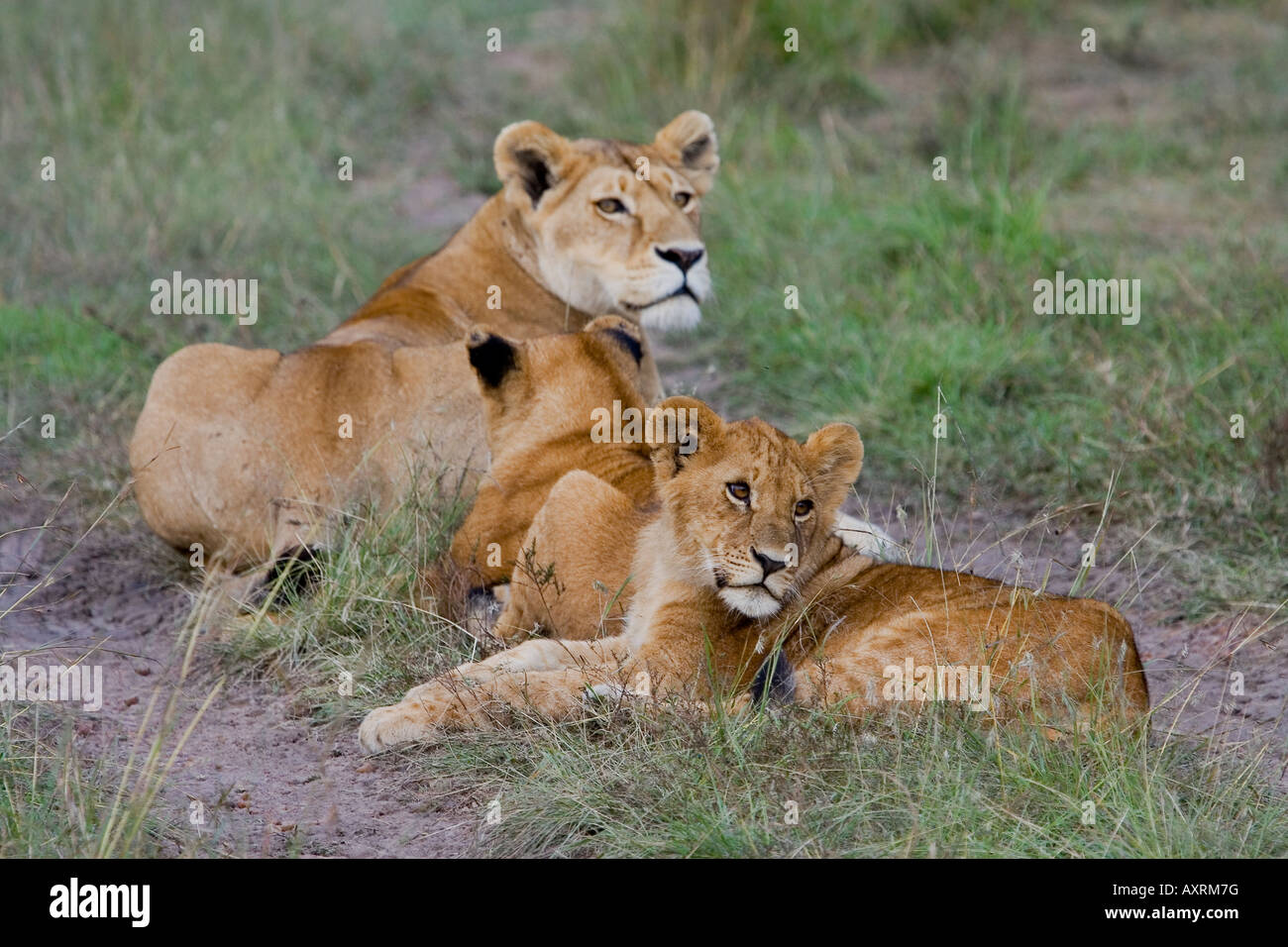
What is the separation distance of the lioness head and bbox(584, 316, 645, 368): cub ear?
0.81m

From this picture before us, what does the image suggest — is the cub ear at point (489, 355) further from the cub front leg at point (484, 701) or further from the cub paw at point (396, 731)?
the cub paw at point (396, 731)

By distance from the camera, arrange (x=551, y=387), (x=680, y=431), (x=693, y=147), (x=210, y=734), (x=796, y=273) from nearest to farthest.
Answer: (x=680, y=431), (x=210, y=734), (x=551, y=387), (x=693, y=147), (x=796, y=273)

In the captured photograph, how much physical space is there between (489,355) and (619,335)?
0.46 meters

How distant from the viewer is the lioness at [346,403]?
5.70 m

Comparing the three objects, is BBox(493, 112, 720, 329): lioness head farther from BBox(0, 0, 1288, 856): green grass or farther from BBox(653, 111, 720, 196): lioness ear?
BBox(0, 0, 1288, 856): green grass

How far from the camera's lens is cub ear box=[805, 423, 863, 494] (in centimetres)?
448

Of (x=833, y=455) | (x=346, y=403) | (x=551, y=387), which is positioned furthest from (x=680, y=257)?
(x=833, y=455)

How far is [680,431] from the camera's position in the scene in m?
4.42

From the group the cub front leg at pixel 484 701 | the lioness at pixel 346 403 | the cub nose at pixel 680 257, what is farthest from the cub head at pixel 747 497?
the cub nose at pixel 680 257

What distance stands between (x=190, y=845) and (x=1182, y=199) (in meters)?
7.14

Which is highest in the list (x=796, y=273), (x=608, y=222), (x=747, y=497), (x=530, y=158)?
(x=530, y=158)

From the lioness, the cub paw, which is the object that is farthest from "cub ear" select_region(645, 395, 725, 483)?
the lioness

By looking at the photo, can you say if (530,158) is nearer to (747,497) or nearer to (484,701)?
(747,497)

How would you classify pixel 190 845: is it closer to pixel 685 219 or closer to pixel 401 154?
pixel 685 219
